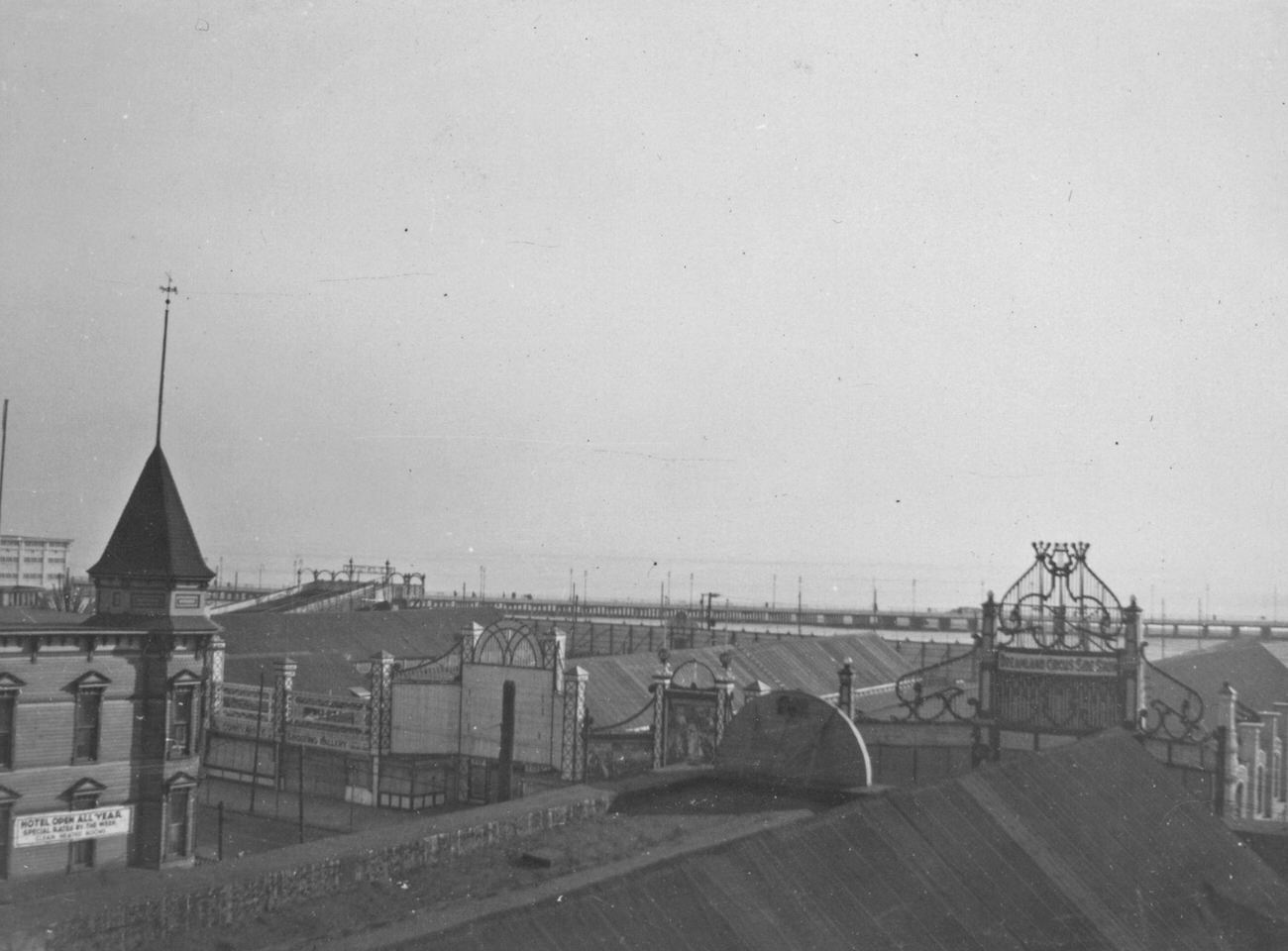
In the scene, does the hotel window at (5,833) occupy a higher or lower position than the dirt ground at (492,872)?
lower

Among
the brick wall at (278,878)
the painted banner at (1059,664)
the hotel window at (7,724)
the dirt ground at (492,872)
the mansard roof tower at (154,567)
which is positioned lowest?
the hotel window at (7,724)

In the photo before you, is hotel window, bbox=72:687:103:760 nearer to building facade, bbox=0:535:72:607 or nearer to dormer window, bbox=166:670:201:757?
dormer window, bbox=166:670:201:757

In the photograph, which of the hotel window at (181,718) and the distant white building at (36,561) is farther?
the distant white building at (36,561)

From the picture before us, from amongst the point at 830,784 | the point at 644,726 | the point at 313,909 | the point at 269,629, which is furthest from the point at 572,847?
the point at 269,629

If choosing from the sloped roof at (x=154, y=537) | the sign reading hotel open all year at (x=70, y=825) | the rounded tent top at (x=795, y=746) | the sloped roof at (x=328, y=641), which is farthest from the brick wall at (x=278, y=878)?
the sloped roof at (x=328, y=641)

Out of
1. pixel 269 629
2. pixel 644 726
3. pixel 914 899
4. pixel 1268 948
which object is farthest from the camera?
pixel 269 629

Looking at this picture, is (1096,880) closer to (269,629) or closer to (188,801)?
(188,801)

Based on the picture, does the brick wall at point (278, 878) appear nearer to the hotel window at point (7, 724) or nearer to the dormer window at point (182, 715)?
the hotel window at point (7, 724)
